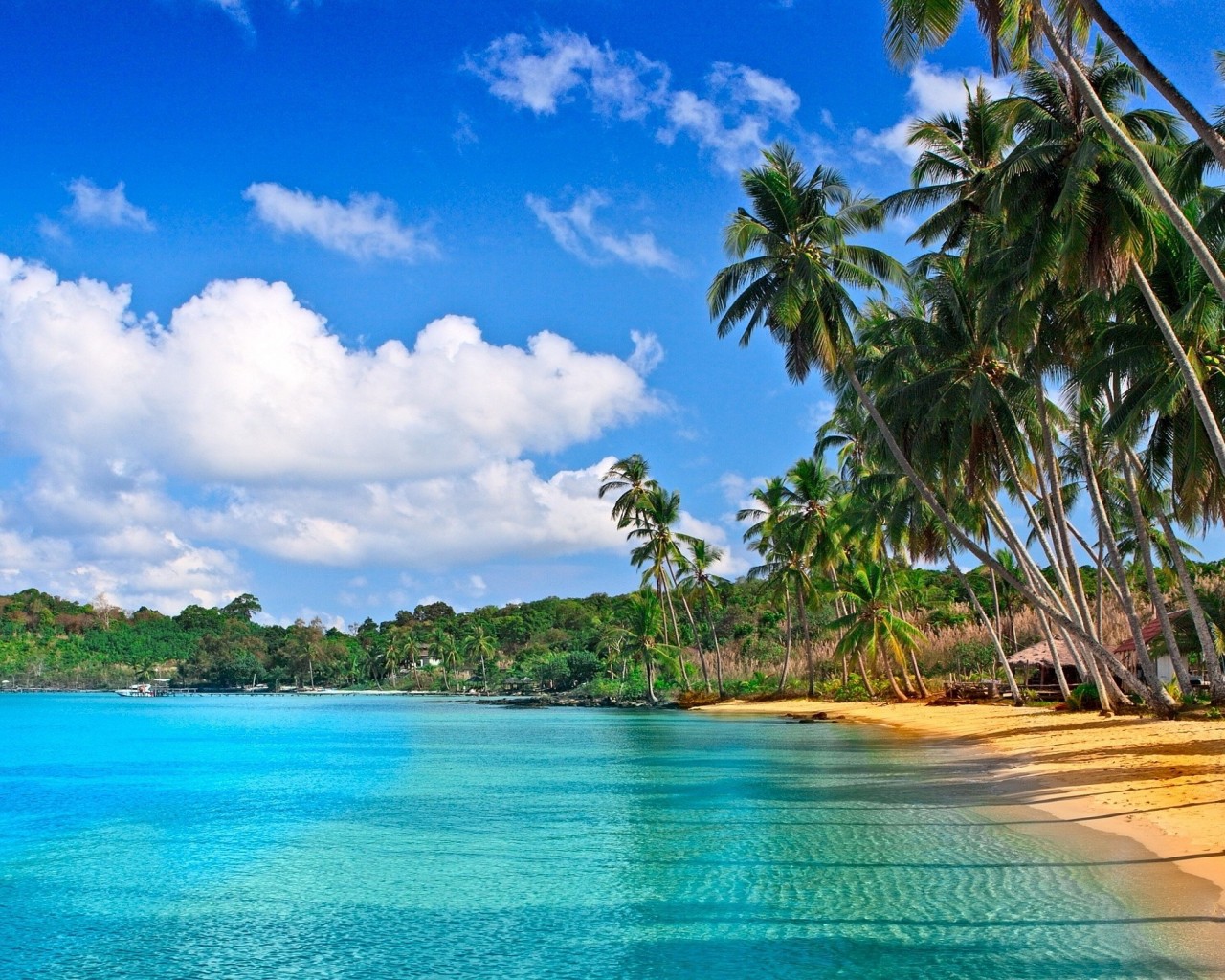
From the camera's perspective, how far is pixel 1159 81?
34.4ft

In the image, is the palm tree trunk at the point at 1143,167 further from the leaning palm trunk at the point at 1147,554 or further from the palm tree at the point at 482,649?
the palm tree at the point at 482,649

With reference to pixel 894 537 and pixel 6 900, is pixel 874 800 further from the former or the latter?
pixel 894 537

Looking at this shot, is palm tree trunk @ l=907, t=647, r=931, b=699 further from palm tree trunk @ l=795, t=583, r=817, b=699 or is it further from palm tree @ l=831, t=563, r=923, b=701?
palm tree trunk @ l=795, t=583, r=817, b=699

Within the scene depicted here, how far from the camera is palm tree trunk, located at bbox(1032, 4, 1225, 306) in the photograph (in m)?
11.5

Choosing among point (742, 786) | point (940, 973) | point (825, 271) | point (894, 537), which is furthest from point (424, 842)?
point (894, 537)

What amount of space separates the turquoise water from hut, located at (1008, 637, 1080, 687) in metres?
21.5

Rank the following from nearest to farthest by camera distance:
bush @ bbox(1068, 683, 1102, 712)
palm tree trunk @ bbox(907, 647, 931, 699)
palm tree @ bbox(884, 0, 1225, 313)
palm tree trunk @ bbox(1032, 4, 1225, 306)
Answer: palm tree trunk @ bbox(1032, 4, 1225, 306)
palm tree @ bbox(884, 0, 1225, 313)
bush @ bbox(1068, 683, 1102, 712)
palm tree trunk @ bbox(907, 647, 931, 699)

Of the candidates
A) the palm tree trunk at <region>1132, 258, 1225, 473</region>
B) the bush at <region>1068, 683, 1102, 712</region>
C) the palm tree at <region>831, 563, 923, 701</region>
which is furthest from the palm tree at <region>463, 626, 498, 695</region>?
the palm tree trunk at <region>1132, 258, 1225, 473</region>

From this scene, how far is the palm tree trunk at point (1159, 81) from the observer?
10281 millimetres

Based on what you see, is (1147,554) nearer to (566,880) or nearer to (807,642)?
(566,880)

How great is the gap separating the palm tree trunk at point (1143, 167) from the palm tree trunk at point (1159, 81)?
1.32 meters

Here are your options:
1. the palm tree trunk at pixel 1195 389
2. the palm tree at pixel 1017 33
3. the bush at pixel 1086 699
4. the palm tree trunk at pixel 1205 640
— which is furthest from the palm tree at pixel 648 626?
the palm tree at pixel 1017 33

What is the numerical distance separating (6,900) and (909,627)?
37.8 metres

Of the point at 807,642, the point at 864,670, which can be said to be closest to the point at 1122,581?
the point at 864,670
